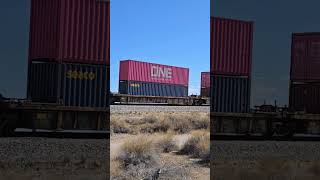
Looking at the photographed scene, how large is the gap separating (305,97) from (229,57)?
6089mm

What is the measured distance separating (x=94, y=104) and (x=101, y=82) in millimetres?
686

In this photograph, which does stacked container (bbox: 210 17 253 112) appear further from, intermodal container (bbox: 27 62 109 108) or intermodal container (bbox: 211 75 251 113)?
intermodal container (bbox: 27 62 109 108)

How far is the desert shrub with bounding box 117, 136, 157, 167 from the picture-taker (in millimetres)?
10492

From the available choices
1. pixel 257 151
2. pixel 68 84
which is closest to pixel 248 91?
pixel 257 151

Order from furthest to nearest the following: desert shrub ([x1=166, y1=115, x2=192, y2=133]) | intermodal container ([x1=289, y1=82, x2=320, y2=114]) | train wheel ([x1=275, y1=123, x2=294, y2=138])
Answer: train wheel ([x1=275, y1=123, x2=294, y2=138]) < intermodal container ([x1=289, y1=82, x2=320, y2=114]) < desert shrub ([x1=166, y1=115, x2=192, y2=133])

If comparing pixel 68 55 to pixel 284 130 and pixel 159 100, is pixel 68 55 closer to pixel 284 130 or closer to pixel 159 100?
pixel 159 100

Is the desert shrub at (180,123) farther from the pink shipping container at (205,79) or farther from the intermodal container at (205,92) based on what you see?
the pink shipping container at (205,79)

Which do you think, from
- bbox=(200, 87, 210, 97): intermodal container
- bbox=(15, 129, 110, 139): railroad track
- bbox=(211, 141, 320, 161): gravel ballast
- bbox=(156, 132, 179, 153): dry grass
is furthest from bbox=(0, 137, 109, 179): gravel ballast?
bbox=(211, 141, 320, 161): gravel ballast

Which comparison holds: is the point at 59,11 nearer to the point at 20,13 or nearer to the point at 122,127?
A: the point at 20,13

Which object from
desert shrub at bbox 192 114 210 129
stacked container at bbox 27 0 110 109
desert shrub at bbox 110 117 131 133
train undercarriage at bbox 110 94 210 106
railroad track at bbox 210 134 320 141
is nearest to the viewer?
train undercarriage at bbox 110 94 210 106

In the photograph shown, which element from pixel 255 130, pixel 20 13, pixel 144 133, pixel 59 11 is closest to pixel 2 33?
pixel 20 13

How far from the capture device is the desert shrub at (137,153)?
1049 centimetres

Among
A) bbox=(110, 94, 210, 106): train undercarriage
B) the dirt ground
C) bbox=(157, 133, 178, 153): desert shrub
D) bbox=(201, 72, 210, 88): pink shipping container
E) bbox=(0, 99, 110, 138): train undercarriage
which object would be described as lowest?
the dirt ground

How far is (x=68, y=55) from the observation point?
1319cm
